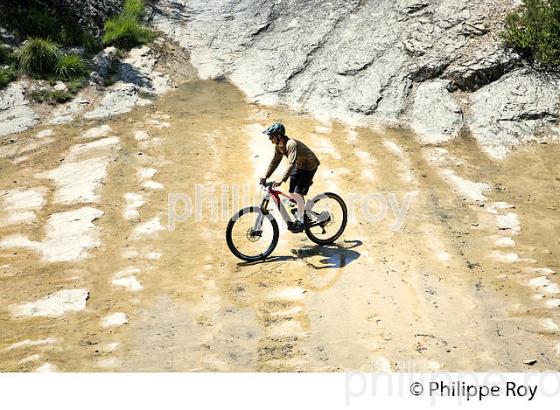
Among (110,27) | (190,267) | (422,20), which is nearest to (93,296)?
(190,267)

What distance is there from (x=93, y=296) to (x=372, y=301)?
13.3 feet

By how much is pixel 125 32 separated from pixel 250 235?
1123 cm

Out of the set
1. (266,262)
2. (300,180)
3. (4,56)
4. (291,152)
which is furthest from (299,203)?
(4,56)

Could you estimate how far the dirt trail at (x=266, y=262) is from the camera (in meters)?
7.04

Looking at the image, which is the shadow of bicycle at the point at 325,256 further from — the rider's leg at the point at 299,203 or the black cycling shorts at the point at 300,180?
the black cycling shorts at the point at 300,180

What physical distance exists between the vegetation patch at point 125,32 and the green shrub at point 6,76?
10.1 ft

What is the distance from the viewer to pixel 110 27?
17750 millimetres

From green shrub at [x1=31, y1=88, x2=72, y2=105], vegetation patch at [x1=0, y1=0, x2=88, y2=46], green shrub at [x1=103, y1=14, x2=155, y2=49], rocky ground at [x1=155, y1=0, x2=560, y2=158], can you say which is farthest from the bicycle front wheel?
vegetation patch at [x1=0, y1=0, x2=88, y2=46]

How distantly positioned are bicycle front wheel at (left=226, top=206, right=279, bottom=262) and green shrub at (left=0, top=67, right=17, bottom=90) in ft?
30.2

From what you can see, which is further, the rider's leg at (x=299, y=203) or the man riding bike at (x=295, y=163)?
the rider's leg at (x=299, y=203)

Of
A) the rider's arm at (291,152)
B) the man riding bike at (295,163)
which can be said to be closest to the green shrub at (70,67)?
the man riding bike at (295,163)

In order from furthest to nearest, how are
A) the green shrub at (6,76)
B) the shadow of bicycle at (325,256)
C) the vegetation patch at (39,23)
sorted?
the vegetation patch at (39,23), the green shrub at (6,76), the shadow of bicycle at (325,256)

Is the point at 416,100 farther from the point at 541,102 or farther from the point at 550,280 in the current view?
the point at 550,280

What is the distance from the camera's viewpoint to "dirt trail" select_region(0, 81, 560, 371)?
23.1 feet
